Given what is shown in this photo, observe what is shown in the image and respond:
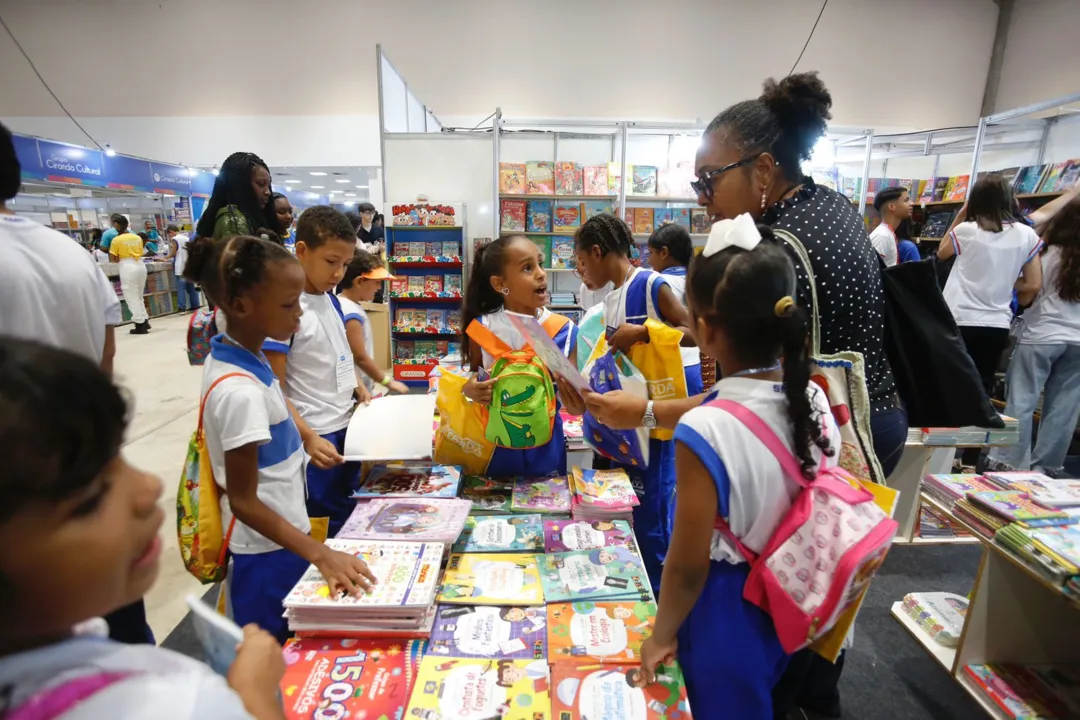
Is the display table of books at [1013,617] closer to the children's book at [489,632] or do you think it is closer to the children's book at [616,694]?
the children's book at [616,694]

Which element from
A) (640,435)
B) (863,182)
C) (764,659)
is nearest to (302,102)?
(863,182)

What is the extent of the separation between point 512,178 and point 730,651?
231 inches

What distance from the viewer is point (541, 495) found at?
1.78 meters

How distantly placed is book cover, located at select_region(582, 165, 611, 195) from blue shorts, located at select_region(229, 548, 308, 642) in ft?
18.3

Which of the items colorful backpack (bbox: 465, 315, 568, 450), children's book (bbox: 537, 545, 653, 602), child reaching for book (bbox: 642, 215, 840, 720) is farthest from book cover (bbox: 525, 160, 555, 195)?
child reaching for book (bbox: 642, 215, 840, 720)

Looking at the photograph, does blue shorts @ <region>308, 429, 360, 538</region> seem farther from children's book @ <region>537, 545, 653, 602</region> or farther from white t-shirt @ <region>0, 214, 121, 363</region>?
children's book @ <region>537, 545, 653, 602</region>

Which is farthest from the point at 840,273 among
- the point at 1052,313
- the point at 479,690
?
the point at 1052,313

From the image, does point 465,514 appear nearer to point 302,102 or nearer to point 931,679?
point 931,679

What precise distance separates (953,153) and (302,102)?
9.96 meters

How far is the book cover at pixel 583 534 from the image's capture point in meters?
1.52

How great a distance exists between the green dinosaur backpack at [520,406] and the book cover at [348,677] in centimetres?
73

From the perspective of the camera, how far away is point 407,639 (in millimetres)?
1173

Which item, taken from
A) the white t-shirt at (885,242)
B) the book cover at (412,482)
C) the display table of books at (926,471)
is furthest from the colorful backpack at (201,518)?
the white t-shirt at (885,242)

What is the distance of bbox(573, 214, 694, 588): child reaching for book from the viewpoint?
2.11 meters
